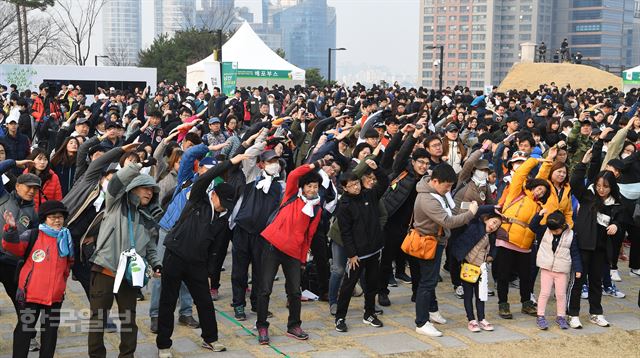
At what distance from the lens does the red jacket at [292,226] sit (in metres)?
6.48

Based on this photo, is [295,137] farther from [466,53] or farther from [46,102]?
[466,53]

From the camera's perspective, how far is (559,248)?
716 centimetres

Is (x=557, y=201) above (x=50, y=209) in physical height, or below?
below

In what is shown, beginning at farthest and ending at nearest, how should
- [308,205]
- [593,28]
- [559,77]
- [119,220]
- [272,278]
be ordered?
[593,28] → [559,77] → [272,278] → [308,205] → [119,220]

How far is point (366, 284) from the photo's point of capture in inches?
278

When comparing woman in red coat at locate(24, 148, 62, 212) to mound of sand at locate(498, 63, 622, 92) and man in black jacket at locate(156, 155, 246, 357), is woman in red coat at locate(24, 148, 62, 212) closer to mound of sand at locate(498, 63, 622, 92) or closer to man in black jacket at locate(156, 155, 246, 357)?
man in black jacket at locate(156, 155, 246, 357)

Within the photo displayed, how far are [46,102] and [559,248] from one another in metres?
12.6

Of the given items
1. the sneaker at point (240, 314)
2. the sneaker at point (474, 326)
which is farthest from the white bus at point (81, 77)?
the sneaker at point (474, 326)

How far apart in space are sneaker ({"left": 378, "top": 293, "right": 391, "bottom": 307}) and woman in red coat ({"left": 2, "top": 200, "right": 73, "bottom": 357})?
3461 millimetres

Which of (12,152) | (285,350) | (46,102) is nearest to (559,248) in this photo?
(285,350)

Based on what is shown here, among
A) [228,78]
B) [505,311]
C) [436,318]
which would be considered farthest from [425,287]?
[228,78]

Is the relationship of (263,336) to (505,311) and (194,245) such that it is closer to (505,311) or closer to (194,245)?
(194,245)

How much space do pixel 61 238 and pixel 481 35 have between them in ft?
433

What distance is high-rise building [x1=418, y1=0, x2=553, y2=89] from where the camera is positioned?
129m
